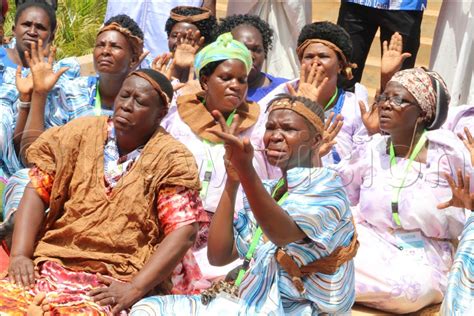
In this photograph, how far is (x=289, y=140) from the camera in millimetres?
4094

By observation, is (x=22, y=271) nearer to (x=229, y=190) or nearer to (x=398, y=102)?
(x=229, y=190)

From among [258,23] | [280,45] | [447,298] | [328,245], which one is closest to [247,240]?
[328,245]

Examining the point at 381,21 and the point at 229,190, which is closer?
the point at 229,190

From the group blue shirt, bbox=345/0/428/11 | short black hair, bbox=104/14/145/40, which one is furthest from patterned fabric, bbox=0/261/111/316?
blue shirt, bbox=345/0/428/11

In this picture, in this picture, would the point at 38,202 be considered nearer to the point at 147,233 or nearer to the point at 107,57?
the point at 147,233

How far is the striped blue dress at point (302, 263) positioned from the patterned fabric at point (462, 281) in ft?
2.09

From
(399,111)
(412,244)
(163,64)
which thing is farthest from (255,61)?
(412,244)

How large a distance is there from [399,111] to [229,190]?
147 cm

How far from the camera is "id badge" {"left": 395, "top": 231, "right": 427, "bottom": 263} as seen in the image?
5051 millimetres

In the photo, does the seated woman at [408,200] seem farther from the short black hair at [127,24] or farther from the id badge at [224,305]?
the short black hair at [127,24]

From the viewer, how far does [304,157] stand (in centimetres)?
411

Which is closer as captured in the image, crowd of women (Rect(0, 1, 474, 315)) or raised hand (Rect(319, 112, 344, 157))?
crowd of women (Rect(0, 1, 474, 315))

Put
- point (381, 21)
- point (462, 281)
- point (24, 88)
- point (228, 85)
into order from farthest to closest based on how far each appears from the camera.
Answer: point (381, 21) < point (24, 88) < point (228, 85) < point (462, 281)

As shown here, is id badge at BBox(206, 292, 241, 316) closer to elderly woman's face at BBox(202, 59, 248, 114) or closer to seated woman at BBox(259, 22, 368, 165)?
elderly woman's face at BBox(202, 59, 248, 114)
